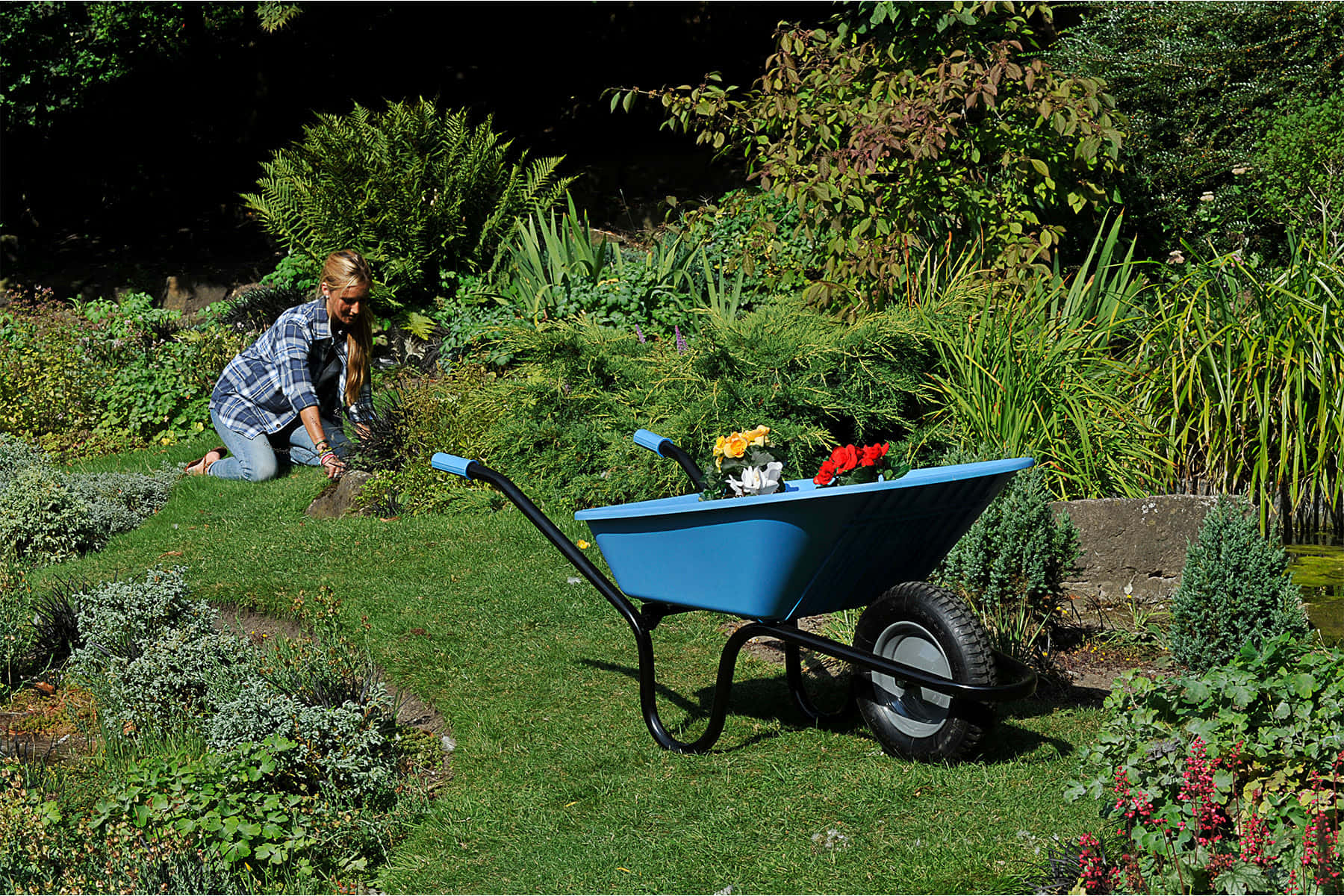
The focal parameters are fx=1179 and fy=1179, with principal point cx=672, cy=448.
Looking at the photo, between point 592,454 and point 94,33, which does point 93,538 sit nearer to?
point 592,454

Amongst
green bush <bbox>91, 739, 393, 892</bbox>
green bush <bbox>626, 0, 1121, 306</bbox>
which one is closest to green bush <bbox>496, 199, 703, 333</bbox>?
green bush <bbox>626, 0, 1121, 306</bbox>

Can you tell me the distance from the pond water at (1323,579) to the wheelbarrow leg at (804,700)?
1.84 metres

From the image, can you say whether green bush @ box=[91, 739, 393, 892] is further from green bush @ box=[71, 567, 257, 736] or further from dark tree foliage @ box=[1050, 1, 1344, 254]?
dark tree foliage @ box=[1050, 1, 1344, 254]

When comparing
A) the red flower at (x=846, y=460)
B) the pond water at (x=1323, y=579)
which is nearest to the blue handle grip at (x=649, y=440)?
the red flower at (x=846, y=460)

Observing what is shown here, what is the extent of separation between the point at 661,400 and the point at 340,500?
6.14 ft

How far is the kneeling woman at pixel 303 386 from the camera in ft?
21.4

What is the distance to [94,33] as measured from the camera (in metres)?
10.1

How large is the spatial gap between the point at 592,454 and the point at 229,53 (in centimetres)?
860

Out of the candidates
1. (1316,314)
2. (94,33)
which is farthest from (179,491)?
(1316,314)

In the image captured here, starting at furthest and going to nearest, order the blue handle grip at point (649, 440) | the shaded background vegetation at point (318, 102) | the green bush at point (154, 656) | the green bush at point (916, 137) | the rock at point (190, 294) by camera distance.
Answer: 1. the shaded background vegetation at point (318, 102)
2. the rock at point (190, 294)
3. the green bush at point (916, 137)
4. the blue handle grip at point (649, 440)
5. the green bush at point (154, 656)

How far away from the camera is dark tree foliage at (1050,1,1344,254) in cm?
777

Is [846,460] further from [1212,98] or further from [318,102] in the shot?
[318,102]

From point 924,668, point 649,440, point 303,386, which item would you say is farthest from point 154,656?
point 303,386

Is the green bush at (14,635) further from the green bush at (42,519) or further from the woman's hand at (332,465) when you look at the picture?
the woman's hand at (332,465)
